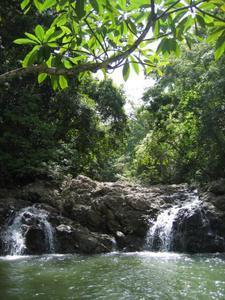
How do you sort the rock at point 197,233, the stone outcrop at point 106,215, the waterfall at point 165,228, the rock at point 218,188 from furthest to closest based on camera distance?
the rock at point 218,188 < the waterfall at point 165,228 < the rock at point 197,233 < the stone outcrop at point 106,215

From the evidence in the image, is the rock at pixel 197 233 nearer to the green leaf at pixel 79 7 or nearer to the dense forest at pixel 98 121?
the dense forest at pixel 98 121

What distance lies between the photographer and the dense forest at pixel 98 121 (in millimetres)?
14359

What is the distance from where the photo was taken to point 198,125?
16.7 m

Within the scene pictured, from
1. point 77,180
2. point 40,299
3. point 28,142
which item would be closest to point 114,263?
point 40,299

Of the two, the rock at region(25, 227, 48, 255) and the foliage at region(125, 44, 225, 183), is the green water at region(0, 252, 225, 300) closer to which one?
the rock at region(25, 227, 48, 255)

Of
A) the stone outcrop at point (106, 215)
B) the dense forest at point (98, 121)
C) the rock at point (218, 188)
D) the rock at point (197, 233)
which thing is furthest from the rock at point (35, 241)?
the rock at point (218, 188)

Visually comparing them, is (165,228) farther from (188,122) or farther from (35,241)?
(188,122)

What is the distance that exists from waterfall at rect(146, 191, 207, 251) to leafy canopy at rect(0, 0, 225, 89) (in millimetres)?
9840

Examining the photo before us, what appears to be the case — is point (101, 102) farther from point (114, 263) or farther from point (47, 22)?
point (114, 263)

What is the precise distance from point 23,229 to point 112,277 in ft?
14.9

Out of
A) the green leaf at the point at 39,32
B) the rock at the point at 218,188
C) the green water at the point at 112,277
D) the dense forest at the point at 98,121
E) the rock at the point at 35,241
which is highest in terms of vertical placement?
the dense forest at the point at 98,121

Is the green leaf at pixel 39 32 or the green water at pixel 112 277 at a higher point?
the green leaf at pixel 39 32

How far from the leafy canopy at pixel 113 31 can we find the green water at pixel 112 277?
13.9 ft

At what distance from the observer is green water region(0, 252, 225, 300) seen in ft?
19.5
